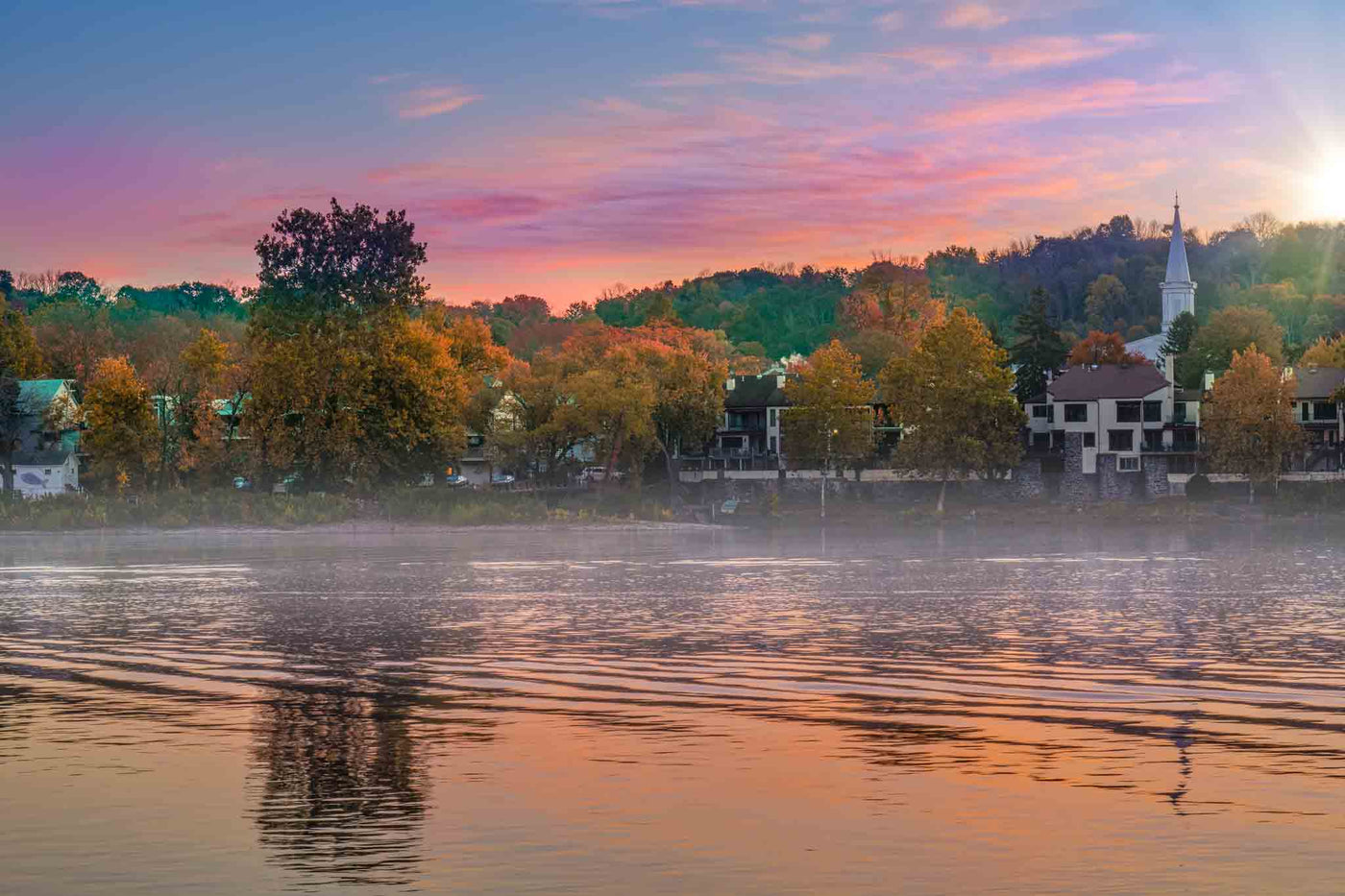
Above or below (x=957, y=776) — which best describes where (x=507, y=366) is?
above

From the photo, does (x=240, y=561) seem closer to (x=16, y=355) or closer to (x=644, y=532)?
(x=644, y=532)

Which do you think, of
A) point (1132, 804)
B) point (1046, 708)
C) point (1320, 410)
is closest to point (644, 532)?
point (1320, 410)

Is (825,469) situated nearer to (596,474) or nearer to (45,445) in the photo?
(596,474)

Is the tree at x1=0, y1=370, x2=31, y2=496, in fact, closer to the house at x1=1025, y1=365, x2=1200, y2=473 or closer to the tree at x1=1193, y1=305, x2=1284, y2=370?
the house at x1=1025, y1=365, x2=1200, y2=473

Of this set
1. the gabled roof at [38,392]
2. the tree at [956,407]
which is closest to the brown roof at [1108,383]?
the tree at [956,407]

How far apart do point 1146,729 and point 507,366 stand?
121990 millimetres

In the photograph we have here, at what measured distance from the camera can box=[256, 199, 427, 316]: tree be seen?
117 meters

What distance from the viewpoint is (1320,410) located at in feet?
458

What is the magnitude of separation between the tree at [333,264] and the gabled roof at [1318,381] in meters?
74.9

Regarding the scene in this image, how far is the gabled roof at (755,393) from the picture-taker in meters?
158

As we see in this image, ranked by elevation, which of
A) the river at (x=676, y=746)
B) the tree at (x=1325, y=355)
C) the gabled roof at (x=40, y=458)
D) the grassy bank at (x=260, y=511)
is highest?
the tree at (x=1325, y=355)

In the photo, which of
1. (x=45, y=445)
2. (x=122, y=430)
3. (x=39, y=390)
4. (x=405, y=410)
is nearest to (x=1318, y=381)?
(x=405, y=410)

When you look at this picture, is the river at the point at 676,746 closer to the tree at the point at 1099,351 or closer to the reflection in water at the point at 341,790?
the reflection in water at the point at 341,790

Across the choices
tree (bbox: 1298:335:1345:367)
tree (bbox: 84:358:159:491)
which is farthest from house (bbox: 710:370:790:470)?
tree (bbox: 84:358:159:491)
